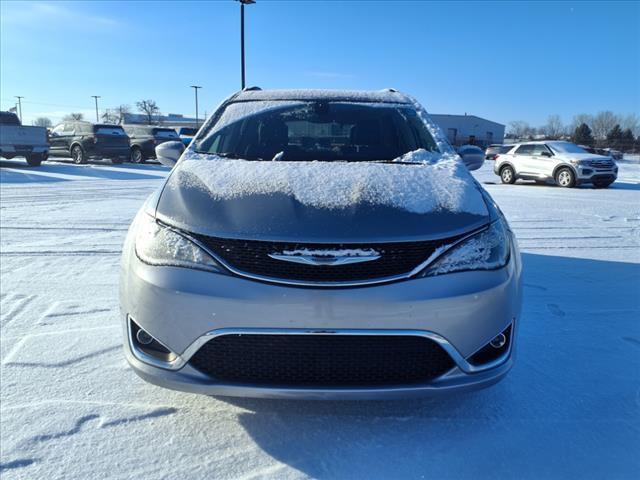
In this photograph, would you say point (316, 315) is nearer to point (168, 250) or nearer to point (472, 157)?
point (168, 250)

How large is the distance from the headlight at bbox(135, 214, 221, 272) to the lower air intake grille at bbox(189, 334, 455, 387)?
0.32m

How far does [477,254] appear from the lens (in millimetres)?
1996

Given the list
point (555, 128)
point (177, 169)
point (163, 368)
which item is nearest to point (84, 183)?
point (177, 169)

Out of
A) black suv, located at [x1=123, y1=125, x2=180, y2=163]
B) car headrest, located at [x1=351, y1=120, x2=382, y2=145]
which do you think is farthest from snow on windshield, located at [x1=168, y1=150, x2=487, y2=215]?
black suv, located at [x1=123, y1=125, x2=180, y2=163]

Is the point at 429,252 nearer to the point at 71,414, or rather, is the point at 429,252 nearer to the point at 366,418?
the point at 366,418

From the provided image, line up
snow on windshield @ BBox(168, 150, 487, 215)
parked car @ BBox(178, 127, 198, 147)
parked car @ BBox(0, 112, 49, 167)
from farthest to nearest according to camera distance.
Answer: parked car @ BBox(0, 112, 49, 167), parked car @ BBox(178, 127, 198, 147), snow on windshield @ BBox(168, 150, 487, 215)

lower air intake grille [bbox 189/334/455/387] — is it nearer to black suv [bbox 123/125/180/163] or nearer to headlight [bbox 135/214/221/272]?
headlight [bbox 135/214/221/272]

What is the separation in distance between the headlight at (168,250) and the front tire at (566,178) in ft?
48.1

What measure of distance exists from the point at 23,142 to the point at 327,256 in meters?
17.6

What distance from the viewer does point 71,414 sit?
218 cm

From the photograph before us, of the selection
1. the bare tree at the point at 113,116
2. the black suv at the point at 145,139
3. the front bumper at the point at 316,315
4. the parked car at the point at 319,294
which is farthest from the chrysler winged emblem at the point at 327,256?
the bare tree at the point at 113,116

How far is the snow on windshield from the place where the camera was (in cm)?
216

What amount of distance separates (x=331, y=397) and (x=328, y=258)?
0.55m

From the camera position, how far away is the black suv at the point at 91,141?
1841cm
